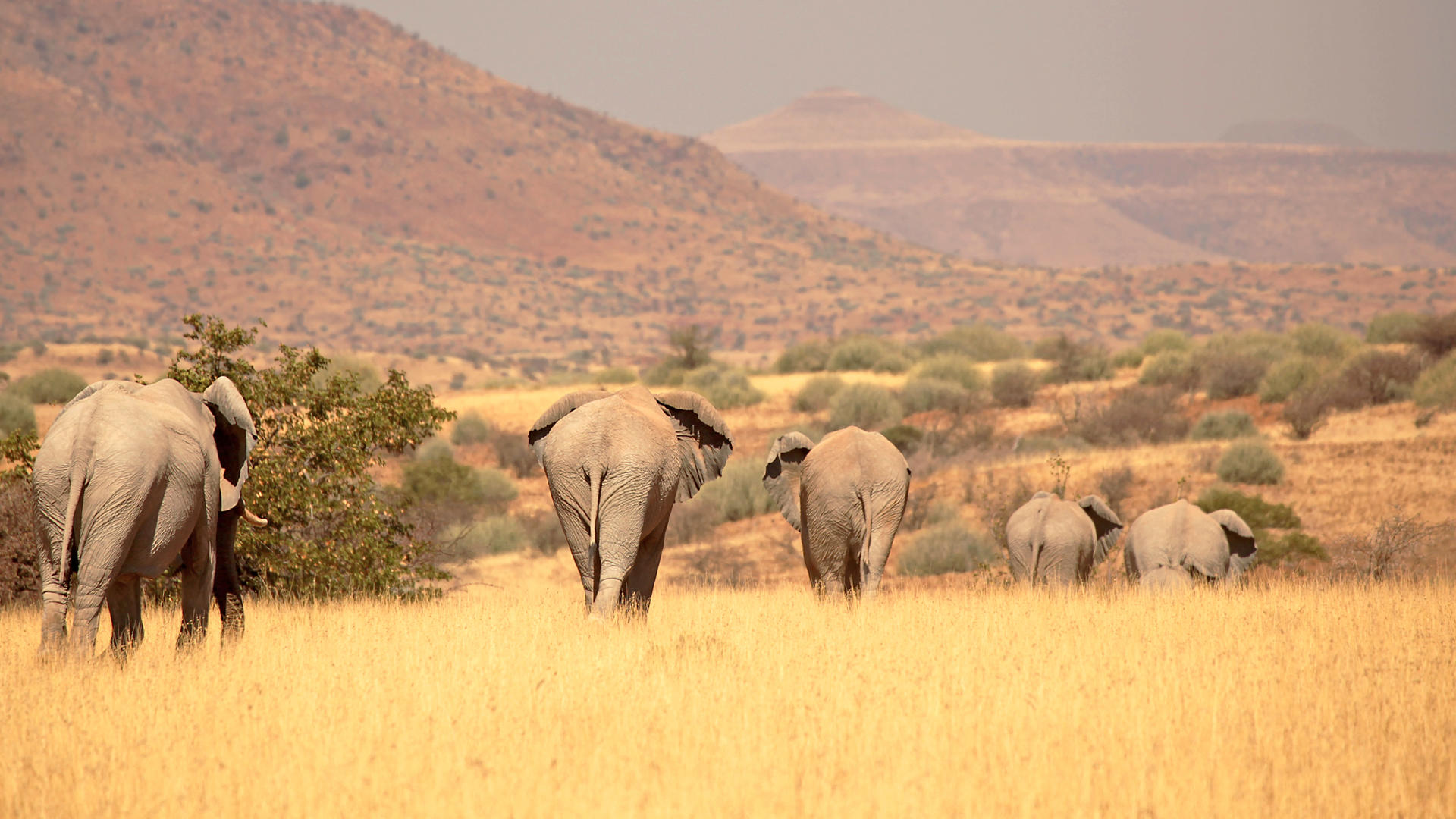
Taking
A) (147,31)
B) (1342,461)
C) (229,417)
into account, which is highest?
(147,31)

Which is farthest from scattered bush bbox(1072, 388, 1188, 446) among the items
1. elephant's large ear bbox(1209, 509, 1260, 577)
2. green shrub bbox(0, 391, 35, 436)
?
green shrub bbox(0, 391, 35, 436)

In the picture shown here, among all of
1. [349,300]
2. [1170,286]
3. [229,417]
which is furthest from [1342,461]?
[1170,286]

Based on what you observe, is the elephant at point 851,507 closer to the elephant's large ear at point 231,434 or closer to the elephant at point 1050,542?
the elephant at point 1050,542

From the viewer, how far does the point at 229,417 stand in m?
8.79

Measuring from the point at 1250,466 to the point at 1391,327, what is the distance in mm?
23036

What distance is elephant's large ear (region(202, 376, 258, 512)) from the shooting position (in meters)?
8.79

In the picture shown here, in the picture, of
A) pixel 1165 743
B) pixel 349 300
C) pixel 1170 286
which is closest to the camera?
pixel 1165 743

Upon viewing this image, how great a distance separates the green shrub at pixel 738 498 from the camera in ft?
84.4

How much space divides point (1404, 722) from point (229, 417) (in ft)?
23.1

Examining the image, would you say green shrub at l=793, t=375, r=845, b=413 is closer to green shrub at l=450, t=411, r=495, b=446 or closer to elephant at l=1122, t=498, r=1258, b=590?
green shrub at l=450, t=411, r=495, b=446

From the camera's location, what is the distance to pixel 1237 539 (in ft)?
50.0

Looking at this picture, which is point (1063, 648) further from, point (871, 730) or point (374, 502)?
point (374, 502)

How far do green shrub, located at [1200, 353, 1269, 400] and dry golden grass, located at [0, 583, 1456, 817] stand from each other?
82.9ft

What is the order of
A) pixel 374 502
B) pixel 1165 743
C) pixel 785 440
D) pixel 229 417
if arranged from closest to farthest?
pixel 1165 743 → pixel 229 417 → pixel 785 440 → pixel 374 502
